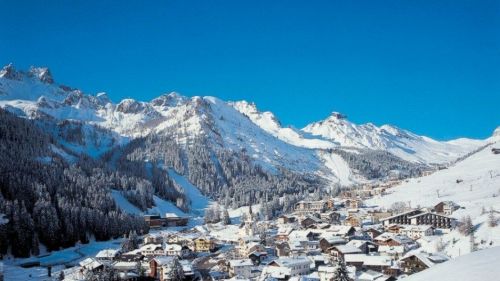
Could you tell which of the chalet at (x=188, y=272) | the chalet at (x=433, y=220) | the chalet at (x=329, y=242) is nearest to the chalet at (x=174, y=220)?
the chalet at (x=329, y=242)

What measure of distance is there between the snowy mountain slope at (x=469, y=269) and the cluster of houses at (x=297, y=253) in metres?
48.9

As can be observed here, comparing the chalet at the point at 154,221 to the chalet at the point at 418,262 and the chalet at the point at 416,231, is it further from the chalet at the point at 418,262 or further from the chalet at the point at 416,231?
the chalet at the point at 418,262

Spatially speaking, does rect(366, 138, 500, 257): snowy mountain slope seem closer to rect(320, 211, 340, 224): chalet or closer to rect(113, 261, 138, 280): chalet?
rect(320, 211, 340, 224): chalet

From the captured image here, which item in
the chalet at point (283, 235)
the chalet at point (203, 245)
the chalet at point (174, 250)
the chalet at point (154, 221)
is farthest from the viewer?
the chalet at point (154, 221)

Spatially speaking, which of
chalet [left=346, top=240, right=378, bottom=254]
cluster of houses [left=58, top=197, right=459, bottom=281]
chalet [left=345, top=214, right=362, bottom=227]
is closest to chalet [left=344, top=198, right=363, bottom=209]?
cluster of houses [left=58, top=197, right=459, bottom=281]

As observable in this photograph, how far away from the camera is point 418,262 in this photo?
217ft

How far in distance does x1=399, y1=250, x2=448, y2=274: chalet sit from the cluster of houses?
12 cm

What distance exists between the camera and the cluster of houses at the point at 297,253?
69562 millimetres

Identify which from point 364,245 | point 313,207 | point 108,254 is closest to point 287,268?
point 364,245

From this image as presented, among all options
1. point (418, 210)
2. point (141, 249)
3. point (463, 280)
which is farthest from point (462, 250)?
point (463, 280)

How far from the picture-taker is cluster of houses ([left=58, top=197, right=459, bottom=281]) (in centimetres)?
6956

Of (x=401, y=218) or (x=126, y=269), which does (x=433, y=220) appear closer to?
(x=401, y=218)

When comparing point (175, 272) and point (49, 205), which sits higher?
point (49, 205)

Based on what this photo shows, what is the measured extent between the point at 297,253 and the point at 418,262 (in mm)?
25852
